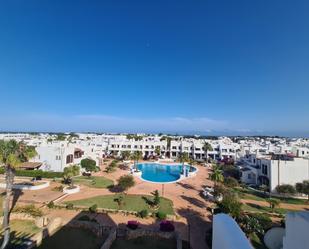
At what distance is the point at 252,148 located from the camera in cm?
5922

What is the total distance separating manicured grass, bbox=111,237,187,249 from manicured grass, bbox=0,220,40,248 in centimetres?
646

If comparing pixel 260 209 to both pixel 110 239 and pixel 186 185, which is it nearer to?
pixel 186 185

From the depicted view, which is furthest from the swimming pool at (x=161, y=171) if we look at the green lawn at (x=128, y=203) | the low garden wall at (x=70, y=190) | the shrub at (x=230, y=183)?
the low garden wall at (x=70, y=190)

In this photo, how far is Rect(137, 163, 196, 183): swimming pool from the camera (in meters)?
41.8

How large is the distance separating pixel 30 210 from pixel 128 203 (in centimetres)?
965

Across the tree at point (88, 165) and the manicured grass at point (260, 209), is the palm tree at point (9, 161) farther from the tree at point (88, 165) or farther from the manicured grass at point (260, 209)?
the manicured grass at point (260, 209)

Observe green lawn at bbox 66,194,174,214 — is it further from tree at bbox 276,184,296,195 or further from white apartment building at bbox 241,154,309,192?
white apartment building at bbox 241,154,309,192

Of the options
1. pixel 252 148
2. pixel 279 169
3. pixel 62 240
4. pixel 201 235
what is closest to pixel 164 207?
pixel 201 235

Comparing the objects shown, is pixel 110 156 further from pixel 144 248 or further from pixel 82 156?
pixel 144 248

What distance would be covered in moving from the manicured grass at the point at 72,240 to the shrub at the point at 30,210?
404 cm

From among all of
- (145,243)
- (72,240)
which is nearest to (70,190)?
(72,240)

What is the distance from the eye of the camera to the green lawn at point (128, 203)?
2338 cm

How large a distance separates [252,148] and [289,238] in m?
58.6

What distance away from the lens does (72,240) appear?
1642 cm
